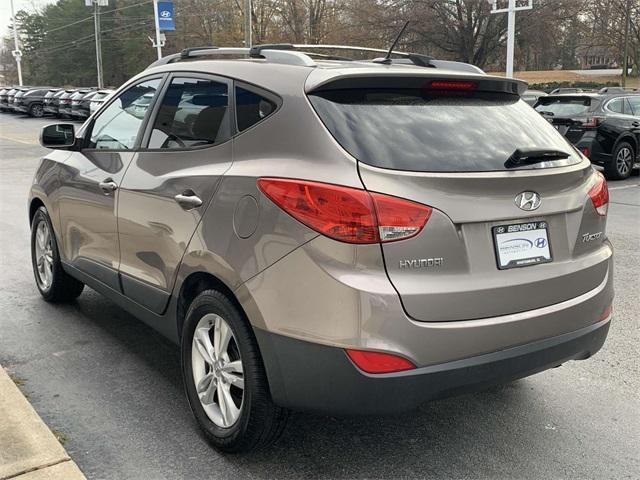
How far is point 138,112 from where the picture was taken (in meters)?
4.06

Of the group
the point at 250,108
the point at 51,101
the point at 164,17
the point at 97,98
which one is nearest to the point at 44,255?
the point at 250,108

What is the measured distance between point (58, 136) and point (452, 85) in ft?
9.57

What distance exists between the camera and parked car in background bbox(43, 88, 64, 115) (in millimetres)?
35031

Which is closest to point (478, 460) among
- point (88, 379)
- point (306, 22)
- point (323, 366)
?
point (323, 366)

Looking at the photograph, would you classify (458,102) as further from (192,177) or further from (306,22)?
(306,22)

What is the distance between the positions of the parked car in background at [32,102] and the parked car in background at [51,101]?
2.18ft

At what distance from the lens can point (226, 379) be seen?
3043 mm

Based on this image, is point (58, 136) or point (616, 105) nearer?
point (58, 136)

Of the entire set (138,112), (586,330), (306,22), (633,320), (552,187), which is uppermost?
(306,22)

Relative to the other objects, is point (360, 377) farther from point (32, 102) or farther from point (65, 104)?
point (32, 102)

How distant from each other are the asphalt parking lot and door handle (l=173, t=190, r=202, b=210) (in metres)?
1.11

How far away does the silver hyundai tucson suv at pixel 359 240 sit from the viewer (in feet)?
8.20

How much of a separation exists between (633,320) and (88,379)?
3813 mm

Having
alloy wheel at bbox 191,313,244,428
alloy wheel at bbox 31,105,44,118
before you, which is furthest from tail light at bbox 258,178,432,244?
alloy wheel at bbox 31,105,44,118
